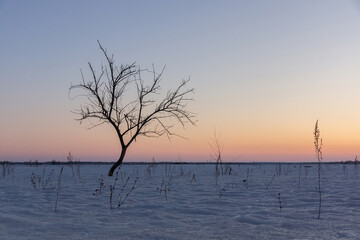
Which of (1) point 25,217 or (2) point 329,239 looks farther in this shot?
(1) point 25,217

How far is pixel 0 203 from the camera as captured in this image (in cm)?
537

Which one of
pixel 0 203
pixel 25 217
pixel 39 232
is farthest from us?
pixel 0 203

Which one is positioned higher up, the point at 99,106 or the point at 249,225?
the point at 99,106

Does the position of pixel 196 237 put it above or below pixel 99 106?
below

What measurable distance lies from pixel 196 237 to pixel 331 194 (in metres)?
4.01

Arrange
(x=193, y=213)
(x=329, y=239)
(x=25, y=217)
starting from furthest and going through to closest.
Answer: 1. (x=193, y=213)
2. (x=25, y=217)
3. (x=329, y=239)

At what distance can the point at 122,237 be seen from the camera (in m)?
3.28

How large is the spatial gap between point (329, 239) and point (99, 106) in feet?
38.4

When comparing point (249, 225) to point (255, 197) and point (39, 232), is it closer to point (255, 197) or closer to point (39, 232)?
point (39, 232)

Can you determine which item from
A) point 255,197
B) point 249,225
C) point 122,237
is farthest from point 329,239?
point 255,197

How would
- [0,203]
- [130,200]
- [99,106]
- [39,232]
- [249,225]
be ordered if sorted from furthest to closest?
1. [99,106]
2. [130,200]
3. [0,203]
4. [249,225]
5. [39,232]

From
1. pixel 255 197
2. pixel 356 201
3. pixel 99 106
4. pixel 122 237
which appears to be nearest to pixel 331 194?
pixel 356 201

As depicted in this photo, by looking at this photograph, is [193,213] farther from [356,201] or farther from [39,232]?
[356,201]

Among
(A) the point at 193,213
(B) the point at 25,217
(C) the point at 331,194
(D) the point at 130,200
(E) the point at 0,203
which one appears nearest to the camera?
(B) the point at 25,217
